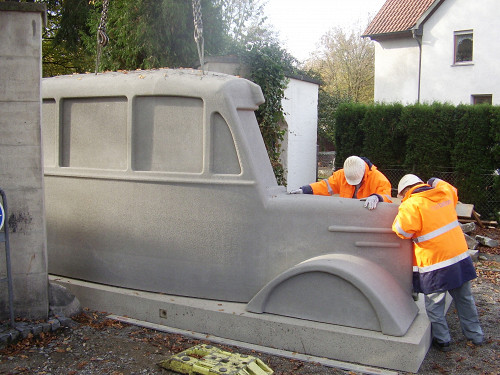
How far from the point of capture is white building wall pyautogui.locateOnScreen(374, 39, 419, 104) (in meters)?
24.8

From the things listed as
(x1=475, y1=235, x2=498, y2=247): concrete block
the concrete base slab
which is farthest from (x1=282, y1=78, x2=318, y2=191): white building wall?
the concrete base slab

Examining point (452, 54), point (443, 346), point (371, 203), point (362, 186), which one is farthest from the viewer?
point (452, 54)

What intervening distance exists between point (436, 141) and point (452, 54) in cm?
1119

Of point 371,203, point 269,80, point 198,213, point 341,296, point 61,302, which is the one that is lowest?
point 61,302

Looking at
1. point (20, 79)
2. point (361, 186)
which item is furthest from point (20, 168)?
point (361, 186)

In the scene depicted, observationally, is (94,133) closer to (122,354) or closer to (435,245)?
(122,354)

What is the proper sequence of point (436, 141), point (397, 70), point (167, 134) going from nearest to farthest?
1. point (167, 134)
2. point (436, 141)
3. point (397, 70)

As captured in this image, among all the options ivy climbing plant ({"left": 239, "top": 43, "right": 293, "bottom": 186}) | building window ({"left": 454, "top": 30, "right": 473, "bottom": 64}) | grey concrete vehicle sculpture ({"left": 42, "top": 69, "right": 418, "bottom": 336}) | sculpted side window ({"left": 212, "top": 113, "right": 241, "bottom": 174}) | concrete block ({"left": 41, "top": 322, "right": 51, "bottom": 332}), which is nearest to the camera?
grey concrete vehicle sculpture ({"left": 42, "top": 69, "right": 418, "bottom": 336})

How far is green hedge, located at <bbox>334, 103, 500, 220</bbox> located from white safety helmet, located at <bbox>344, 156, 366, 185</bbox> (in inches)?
346

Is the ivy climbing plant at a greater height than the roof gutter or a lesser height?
lesser

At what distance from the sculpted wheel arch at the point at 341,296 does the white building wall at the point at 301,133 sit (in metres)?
11.2

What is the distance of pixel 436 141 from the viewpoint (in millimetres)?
13766

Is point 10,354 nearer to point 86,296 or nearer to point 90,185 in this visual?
point 86,296

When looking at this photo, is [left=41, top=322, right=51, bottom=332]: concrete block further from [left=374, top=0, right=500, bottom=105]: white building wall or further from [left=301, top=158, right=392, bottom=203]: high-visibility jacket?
[left=374, top=0, right=500, bottom=105]: white building wall
